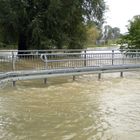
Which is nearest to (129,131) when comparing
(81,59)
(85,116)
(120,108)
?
(85,116)

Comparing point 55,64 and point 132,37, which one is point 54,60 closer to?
point 55,64

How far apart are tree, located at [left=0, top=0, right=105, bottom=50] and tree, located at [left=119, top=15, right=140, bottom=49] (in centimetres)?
695

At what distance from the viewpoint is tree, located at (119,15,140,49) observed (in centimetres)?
3584

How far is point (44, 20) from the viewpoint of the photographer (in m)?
27.0

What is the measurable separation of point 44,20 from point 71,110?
53.1 feet

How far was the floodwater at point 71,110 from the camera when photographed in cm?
902

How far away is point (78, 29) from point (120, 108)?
19.3 metres

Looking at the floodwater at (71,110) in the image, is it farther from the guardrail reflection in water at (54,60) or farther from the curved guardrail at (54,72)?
the guardrail reflection in water at (54,60)

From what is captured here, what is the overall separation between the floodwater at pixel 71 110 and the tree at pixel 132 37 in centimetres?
1818

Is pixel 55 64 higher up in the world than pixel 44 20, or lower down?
lower down

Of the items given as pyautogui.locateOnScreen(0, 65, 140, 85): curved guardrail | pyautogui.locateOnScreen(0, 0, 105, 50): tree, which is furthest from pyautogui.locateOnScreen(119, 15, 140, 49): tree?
pyautogui.locateOnScreen(0, 65, 140, 85): curved guardrail

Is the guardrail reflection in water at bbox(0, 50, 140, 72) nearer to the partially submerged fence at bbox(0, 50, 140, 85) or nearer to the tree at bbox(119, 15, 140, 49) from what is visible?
the partially submerged fence at bbox(0, 50, 140, 85)

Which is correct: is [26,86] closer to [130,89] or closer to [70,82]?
[70,82]

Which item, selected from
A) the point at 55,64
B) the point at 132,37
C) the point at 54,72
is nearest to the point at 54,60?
the point at 54,72
